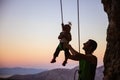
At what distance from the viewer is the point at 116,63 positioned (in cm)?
634

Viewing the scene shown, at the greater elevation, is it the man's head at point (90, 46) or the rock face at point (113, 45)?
the man's head at point (90, 46)

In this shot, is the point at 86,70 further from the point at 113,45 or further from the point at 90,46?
the point at 113,45

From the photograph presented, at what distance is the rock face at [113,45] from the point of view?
6344mm

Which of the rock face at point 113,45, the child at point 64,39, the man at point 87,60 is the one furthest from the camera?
the rock face at point 113,45

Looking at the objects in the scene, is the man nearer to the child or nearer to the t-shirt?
the t-shirt

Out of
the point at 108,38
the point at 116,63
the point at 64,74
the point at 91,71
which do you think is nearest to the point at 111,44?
the point at 108,38

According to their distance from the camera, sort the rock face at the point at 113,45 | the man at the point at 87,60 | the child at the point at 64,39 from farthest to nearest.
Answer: the rock face at the point at 113,45, the child at the point at 64,39, the man at the point at 87,60

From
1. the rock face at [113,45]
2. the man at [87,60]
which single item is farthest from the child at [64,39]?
the rock face at [113,45]

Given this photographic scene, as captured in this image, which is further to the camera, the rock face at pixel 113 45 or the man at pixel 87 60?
the rock face at pixel 113 45

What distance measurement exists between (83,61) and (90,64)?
9 centimetres

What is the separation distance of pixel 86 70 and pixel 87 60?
128mm

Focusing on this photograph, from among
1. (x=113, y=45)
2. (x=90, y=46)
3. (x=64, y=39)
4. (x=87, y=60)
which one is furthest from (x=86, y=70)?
(x=113, y=45)

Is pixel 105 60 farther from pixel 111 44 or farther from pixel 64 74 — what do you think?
pixel 64 74

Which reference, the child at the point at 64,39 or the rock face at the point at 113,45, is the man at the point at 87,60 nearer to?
the child at the point at 64,39
